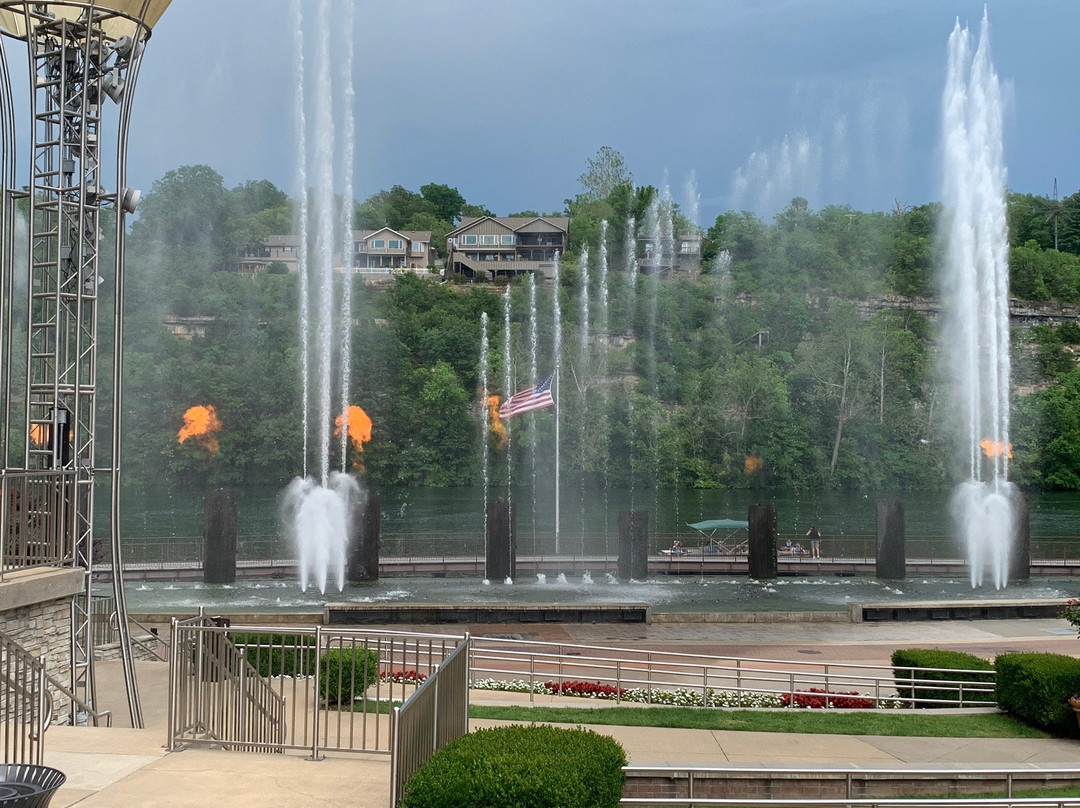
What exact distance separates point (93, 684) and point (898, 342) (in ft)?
286

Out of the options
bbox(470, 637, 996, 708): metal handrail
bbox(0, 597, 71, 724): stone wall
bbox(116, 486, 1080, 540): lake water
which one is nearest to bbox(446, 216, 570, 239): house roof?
bbox(116, 486, 1080, 540): lake water

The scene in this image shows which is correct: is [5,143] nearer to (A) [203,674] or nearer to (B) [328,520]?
(A) [203,674]

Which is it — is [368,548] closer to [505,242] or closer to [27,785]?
[27,785]

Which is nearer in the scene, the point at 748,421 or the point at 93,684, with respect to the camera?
the point at 93,684

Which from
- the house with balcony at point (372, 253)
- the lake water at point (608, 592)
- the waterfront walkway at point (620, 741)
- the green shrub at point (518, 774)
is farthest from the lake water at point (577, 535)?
the house with balcony at point (372, 253)

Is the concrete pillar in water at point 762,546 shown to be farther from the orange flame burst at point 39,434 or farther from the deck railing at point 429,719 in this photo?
the deck railing at point 429,719

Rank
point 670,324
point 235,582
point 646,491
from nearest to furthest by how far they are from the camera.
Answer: point 235,582 < point 646,491 < point 670,324

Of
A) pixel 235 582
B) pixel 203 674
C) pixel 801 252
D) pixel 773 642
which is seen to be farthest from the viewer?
pixel 801 252

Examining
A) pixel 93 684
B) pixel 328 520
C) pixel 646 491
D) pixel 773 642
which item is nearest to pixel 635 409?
pixel 646 491

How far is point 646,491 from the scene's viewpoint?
286 ft

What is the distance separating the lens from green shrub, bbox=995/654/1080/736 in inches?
617

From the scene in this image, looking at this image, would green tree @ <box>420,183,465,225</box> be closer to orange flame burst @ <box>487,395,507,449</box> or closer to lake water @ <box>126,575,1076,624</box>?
orange flame burst @ <box>487,395,507,449</box>

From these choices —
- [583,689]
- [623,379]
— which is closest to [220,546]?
[583,689]

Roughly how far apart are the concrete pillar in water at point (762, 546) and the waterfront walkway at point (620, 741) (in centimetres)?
1010
